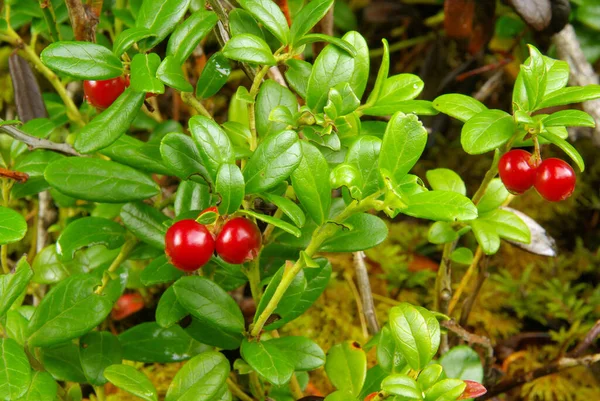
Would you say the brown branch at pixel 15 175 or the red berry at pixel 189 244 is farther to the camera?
the brown branch at pixel 15 175

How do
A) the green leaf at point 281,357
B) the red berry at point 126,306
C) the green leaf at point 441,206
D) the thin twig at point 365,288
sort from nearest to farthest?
the green leaf at point 441,206 → the green leaf at point 281,357 → the thin twig at point 365,288 → the red berry at point 126,306

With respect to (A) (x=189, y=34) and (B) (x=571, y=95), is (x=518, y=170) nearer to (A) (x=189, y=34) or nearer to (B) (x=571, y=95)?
(B) (x=571, y=95)

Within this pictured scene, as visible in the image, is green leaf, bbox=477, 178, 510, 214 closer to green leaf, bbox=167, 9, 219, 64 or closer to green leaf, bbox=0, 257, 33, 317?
Result: green leaf, bbox=167, 9, 219, 64

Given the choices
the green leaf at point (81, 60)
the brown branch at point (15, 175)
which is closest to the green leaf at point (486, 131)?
the green leaf at point (81, 60)

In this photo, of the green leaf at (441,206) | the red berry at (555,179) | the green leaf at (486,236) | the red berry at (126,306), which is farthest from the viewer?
the red berry at (126,306)

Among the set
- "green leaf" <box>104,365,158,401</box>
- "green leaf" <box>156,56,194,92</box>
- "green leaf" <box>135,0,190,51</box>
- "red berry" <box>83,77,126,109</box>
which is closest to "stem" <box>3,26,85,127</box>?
"red berry" <box>83,77,126,109</box>

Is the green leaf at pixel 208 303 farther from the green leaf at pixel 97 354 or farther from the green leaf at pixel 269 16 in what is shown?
the green leaf at pixel 269 16
